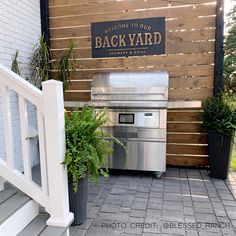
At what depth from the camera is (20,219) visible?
1.69 m

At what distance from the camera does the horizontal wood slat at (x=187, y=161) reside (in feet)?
12.0

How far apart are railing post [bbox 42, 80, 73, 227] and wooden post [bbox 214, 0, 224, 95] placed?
2458mm

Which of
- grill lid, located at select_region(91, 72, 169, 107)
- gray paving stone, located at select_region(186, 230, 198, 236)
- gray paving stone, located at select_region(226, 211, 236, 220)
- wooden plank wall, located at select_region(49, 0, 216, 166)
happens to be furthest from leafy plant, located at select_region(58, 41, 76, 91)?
gray paving stone, located at select_region(226, 211, 236, 220)

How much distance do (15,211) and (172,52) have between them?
2.80 meters

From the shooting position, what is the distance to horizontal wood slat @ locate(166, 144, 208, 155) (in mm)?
3660

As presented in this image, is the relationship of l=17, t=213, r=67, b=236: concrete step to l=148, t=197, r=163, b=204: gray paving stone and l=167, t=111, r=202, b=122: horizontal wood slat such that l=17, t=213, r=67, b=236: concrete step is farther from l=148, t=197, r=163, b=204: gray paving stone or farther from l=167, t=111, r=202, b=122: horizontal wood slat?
l=167, t=111, r=202, b=122: horizontal wood slat

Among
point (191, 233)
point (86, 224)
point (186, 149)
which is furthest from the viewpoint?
point (186, 149)

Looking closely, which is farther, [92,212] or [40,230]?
[92,212]

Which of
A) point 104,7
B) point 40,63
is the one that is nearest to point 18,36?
point 40,63

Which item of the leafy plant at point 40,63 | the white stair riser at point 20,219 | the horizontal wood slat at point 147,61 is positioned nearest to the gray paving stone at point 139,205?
the white stair riser at point 20,219

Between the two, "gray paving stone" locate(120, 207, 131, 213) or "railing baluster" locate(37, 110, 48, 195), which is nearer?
"railing baluster" locate(37, 110, 48, 195)

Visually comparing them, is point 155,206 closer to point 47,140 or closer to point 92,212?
point 92,212

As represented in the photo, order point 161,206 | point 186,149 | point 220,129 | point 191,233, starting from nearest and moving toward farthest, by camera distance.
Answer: point 191,233, point 161,206, point 220,129, point 186,149

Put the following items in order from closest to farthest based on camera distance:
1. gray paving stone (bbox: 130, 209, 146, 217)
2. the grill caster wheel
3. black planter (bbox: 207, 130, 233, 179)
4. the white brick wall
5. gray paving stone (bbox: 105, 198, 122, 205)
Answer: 1. gray paving stone (bbox: 130, 209, 146, 217)
2. gray paving stone (bbox: 105, 198, 122, 205)
3. the white brick wall
4. black planter (bbox: 207, 130, 233, 179)
5. the grill caster wheel
